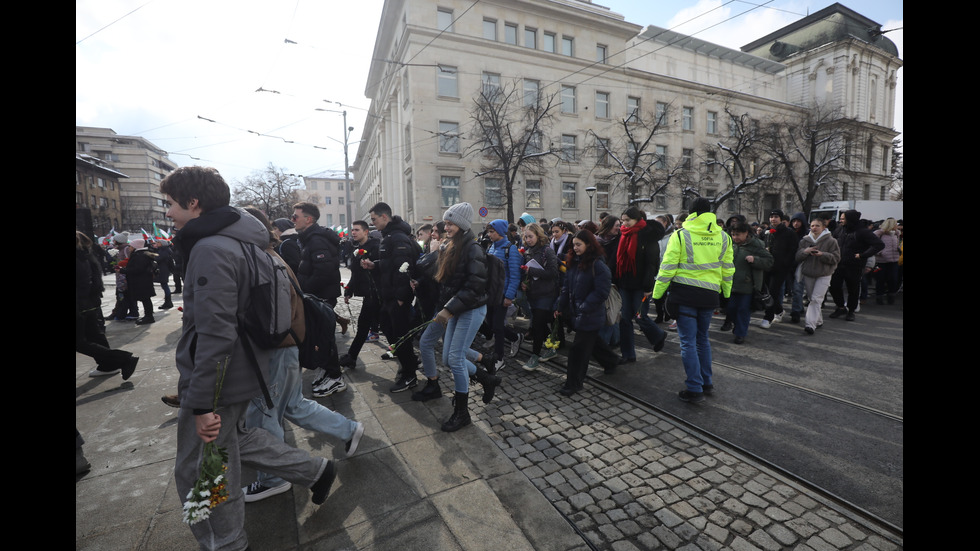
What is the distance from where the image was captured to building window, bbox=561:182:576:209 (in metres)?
35.2

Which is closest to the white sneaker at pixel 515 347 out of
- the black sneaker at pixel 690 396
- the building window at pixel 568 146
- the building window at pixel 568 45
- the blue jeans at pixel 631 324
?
the blue jeans at pixel 631 324

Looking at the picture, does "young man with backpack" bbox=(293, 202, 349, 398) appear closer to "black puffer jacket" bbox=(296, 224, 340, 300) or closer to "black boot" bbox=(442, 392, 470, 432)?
"black puffer jacket" bbox=(296, 224, 340, 300)

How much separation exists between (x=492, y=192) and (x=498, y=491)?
30.3 metres

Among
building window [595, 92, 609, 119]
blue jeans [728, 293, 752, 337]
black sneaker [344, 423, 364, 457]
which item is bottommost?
black sneaker [344, 423, 364, 457]

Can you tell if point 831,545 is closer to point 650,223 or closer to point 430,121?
point 650,223

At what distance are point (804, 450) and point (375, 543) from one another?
3239 mm

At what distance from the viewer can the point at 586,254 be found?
4523 mm

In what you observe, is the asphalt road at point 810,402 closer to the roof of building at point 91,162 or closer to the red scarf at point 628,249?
the red scarf at point 628,249

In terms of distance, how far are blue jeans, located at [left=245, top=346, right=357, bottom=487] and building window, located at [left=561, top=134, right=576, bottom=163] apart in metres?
33.7

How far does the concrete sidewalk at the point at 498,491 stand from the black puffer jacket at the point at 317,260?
57.5 inches

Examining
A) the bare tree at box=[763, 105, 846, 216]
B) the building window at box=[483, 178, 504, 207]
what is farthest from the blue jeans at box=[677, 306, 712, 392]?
the bare tree at box=[763, 105, 846, 216]

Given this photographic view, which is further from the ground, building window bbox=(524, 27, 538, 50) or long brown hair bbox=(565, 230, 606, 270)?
building window bbox=(524, 27, 538, 50)
